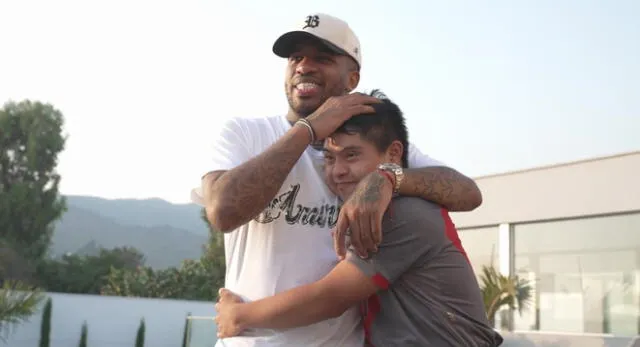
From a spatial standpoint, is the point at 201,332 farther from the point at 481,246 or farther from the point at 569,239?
the point at 481,246

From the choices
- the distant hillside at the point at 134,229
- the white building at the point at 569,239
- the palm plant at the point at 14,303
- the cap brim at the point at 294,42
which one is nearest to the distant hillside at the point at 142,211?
the distant hillside at the point at 134,229

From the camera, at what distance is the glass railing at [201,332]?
7017 millimetres

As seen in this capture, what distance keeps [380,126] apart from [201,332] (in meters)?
5.40

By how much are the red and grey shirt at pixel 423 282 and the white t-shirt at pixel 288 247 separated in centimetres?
29

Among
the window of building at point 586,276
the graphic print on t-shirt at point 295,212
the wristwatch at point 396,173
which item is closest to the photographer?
the wristwatch at point 396,173

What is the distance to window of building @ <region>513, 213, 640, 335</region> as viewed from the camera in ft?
51.9

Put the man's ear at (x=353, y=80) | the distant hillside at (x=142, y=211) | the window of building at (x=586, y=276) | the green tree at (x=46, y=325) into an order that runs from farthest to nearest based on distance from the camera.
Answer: the distant hillside at (x=142, y=211), the green tree at (x=46, y=325), the window of building at (x=586, y=276), the man's ear at (x=353, y=80)

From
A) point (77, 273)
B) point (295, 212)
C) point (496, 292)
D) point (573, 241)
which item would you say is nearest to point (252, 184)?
point (295, 212)

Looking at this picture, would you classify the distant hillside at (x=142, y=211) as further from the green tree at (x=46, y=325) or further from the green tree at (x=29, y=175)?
the green tree at (x=46, y=325)

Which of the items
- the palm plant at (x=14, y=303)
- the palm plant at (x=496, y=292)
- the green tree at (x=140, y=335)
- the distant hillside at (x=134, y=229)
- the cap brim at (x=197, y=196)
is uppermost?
the distant hillside at (x=134, y=229)

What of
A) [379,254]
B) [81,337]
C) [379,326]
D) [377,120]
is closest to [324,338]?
[379,326]

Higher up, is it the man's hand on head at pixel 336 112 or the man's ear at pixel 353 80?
the man's ear at pixel 353 80

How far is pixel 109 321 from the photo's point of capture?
30.5m

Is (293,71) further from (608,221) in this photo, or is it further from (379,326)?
(608,221)
